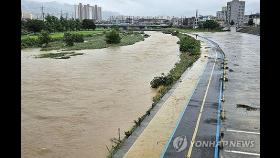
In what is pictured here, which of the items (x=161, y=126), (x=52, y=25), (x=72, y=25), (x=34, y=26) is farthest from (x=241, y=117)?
(x=72, y=25)

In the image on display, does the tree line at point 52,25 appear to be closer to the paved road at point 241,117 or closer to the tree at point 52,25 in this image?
the tree at point 52,25

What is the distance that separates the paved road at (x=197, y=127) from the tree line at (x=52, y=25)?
213ft

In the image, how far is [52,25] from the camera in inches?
3836

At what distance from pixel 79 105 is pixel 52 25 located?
81.2m

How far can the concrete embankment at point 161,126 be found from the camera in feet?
40.3

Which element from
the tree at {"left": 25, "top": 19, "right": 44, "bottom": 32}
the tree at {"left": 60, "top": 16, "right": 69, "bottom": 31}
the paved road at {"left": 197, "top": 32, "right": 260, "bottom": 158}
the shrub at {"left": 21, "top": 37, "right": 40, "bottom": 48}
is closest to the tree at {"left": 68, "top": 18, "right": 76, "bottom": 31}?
the tree at {"left": 60, "top": 16, "right": 69, "bottom": 31}

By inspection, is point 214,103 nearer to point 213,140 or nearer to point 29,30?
point 213,140

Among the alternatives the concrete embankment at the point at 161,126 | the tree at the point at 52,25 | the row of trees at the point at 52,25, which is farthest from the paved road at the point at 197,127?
the tree at the point at 52,25

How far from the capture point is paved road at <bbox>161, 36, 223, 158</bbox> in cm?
1202

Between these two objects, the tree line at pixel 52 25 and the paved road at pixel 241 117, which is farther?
the tree line at pixel 52 25

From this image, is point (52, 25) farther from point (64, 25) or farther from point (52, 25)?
point (64, 25)
